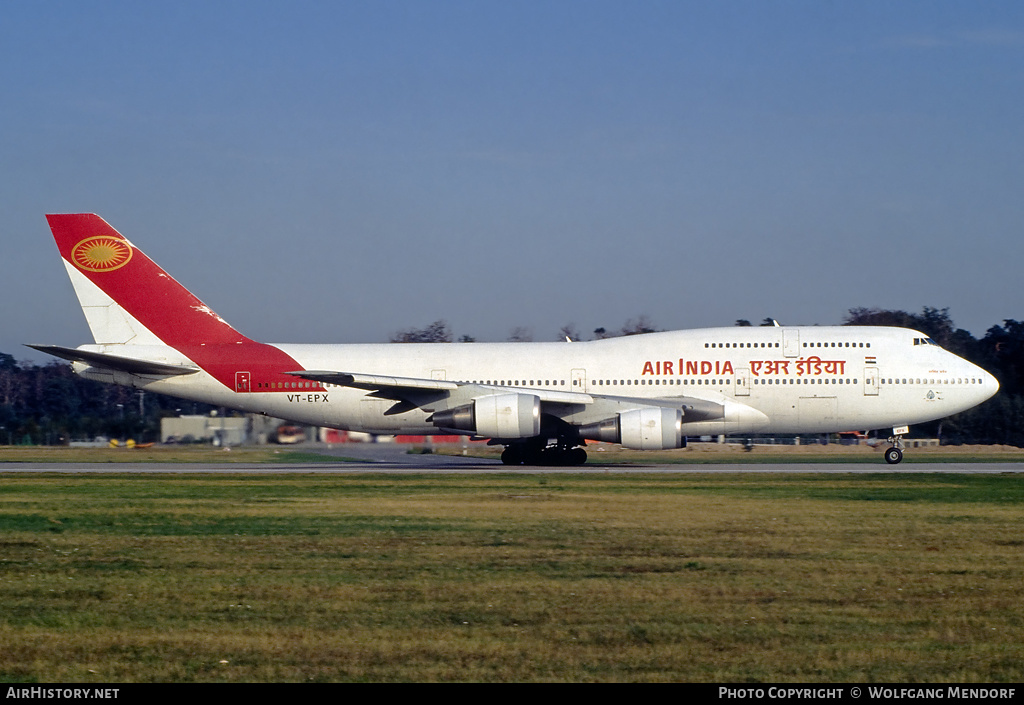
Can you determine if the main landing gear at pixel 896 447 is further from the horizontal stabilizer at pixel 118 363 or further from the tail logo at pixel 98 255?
the tail logo at pixel 98 255

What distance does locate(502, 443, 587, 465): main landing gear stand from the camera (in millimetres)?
32625

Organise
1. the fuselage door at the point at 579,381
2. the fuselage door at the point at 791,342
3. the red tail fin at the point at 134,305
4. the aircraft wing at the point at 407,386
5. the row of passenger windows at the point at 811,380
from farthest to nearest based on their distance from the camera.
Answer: the red tail fin at the point at 134,305
the fuselage door at the point at 579,381
the fuselage door at the point at 791,342
the row of passenger windows at the point at 811,380
the aircraft wing at the point at 407,386

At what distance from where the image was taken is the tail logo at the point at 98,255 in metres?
33.2

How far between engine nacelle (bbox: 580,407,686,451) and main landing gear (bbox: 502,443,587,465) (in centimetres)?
305

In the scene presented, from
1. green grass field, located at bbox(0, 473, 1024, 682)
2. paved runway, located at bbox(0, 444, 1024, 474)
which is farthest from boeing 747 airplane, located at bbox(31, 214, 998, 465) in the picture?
green grass field, located at bbox(0, 473, 1024, 682)

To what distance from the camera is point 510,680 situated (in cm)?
714

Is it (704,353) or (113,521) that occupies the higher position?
(704,353)

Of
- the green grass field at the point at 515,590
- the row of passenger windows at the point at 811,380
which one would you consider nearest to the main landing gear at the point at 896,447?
the row of passenger windows at the point at 811,380

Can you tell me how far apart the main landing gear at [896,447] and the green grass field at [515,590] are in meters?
13.0

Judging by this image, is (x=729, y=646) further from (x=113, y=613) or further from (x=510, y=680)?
(x=113, y=613)

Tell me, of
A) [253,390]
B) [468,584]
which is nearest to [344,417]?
[253,390]

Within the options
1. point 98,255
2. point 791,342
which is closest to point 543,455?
point 791,342

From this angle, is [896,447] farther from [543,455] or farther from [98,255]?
[98,255]

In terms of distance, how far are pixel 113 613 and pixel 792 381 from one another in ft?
80.9
